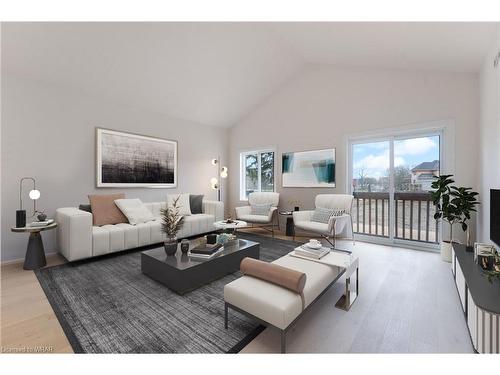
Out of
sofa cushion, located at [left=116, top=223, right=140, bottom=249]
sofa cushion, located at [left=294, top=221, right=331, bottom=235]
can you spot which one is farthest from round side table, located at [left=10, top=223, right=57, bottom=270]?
sofa cushion, located at [left=294, top=221, right=331, bottom=235]

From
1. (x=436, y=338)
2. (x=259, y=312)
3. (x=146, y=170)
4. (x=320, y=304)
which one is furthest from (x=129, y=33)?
(x=436, y=338)

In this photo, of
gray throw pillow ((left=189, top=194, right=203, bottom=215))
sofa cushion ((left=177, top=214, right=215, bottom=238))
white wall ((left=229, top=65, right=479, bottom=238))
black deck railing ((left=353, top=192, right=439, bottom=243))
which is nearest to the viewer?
white wall ((left=229, top=65, right=479, bottom=238))

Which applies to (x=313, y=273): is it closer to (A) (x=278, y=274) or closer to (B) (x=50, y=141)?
(A) (x=278, y=274)

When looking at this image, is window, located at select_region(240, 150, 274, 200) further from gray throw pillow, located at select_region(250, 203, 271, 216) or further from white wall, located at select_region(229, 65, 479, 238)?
gray throw pillow, located at select_region(250, 203, 271, 216)

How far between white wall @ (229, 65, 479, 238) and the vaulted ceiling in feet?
0.81

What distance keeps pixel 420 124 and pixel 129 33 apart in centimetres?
452

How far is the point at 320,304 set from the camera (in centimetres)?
196

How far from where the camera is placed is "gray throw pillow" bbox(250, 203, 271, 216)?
4672mm

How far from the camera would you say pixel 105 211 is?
3.45 m

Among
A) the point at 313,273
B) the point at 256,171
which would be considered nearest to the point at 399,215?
the point at 313,273

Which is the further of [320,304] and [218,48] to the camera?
[218,48]
